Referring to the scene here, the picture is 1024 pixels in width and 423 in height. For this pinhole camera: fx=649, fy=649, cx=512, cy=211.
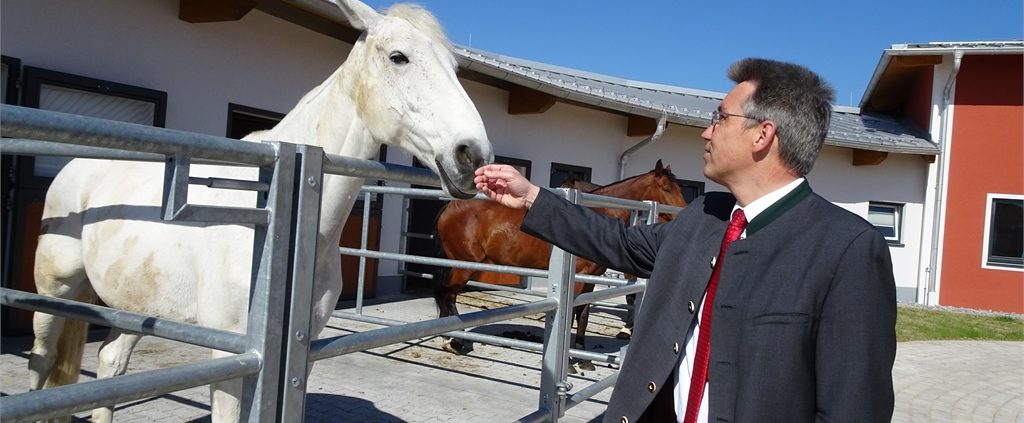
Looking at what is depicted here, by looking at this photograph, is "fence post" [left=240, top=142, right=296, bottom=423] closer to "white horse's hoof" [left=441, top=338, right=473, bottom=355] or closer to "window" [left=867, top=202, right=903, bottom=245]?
"white horse's hoof" [left=441, top=338, right=473, bottom=355]

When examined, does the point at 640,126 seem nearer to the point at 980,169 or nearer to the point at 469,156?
the point at 980,169

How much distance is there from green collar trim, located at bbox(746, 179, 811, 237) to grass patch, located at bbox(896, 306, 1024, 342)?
27.7 ft

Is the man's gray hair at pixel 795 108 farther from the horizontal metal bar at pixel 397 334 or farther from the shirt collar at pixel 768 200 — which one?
the horizontal metal bar at pixel 397 334

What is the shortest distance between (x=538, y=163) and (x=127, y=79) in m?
6.08

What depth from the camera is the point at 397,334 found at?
1.56m

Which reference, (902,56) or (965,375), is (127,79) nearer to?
(965,375)

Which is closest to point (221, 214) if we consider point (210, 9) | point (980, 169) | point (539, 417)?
point (539, 417)

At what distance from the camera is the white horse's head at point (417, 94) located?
1.87 m

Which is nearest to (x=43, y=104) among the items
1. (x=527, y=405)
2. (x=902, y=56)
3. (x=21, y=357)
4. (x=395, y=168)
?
(x=21, y=357)

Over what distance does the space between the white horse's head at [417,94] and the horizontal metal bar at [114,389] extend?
0.87 m

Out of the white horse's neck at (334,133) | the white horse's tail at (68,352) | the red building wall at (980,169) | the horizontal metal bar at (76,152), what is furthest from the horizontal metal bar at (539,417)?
the red building wall at (980,169)

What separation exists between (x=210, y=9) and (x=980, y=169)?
13027mm

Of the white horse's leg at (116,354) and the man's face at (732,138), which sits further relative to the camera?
the white horse's leg at (116,354)

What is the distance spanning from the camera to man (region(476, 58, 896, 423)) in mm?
1312
